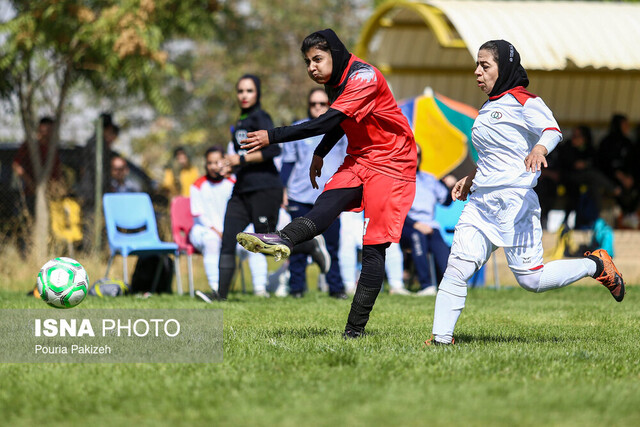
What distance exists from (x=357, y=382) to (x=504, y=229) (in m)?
1.84

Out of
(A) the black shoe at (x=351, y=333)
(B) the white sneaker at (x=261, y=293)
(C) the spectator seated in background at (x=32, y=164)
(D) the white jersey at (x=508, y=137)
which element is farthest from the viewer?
(C) the spectator seated in background at (x=32, y=164)

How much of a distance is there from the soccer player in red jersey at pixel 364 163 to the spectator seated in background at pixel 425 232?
5035 millimetres

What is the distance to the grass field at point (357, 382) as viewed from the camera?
4.08 m

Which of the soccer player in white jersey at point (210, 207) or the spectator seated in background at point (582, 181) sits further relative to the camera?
the spectator seated in background at point (582, 181)

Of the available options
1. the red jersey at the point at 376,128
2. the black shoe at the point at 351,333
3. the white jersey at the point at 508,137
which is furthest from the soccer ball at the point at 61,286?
the white jersey at the point at 508,137

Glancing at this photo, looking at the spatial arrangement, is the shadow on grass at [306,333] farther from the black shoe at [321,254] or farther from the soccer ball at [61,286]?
the black shoe at [321,254]

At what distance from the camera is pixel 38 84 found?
1488cm

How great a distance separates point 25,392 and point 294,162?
21.1 feet

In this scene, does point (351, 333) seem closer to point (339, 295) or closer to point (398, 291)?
point (339, 295)

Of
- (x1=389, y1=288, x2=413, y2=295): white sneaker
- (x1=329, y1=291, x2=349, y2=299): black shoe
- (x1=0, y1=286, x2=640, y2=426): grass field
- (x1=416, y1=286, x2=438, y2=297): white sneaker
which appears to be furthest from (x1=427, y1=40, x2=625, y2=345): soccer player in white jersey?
(x1=389, y1=288, x2=413, y2=295): white sneaker

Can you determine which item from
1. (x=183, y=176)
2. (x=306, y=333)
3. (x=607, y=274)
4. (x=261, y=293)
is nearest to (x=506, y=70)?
(x=607, y=274)

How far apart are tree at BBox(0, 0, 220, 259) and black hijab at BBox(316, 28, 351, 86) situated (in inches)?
308

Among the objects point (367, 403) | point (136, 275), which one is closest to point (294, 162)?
point (136, 275)

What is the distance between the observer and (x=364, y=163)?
6.41 m
